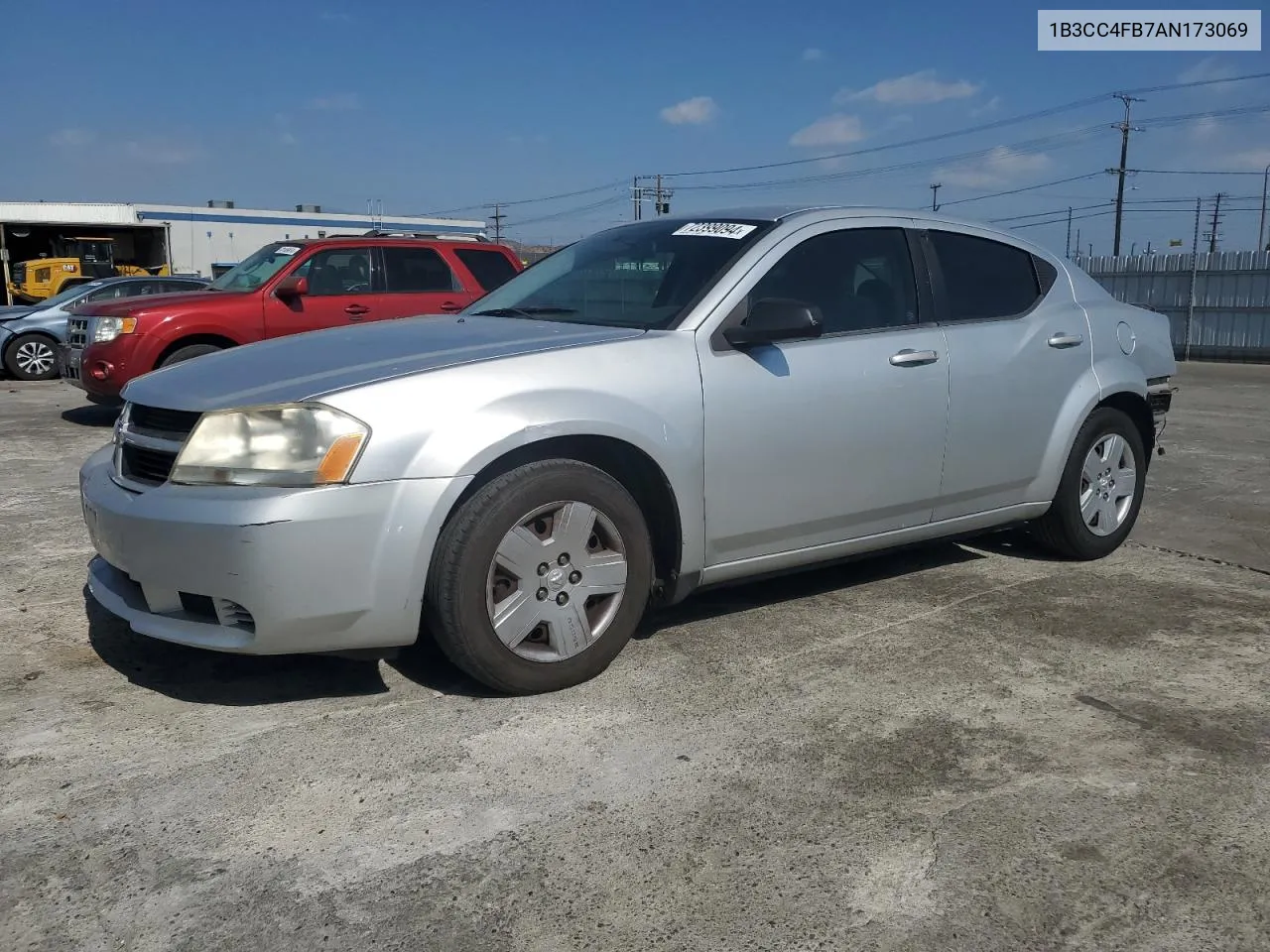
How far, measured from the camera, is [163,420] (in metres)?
3.35

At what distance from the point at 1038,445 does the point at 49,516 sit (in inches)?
202

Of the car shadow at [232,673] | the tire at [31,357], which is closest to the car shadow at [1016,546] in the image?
the car shadow at [232,673]

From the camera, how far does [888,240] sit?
4.44 metres

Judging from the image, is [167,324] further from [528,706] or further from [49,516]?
[528,706]

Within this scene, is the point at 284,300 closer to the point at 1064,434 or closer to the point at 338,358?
the point at 338,358

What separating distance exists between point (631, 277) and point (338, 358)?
123cm

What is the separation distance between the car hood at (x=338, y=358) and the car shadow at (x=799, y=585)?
1.18 metres

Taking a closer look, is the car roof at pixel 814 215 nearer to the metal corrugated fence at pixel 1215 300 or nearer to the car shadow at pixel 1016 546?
the car shadow at pixel 1016 546

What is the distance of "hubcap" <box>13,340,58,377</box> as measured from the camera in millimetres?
14375

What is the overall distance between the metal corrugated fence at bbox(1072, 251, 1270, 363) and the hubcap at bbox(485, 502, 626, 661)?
18.2 metres

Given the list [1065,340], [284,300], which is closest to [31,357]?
[284,300]

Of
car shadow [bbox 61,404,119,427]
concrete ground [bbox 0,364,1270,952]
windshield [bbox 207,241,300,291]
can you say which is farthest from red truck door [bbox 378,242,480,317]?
concrete ground [bbox 0,364,1270,952]

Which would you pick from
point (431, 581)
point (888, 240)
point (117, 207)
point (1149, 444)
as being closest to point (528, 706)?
point (431, 581)

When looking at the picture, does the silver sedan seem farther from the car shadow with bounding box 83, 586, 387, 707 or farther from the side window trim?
the car shadow with bounding box 83, 586, 387, 707
